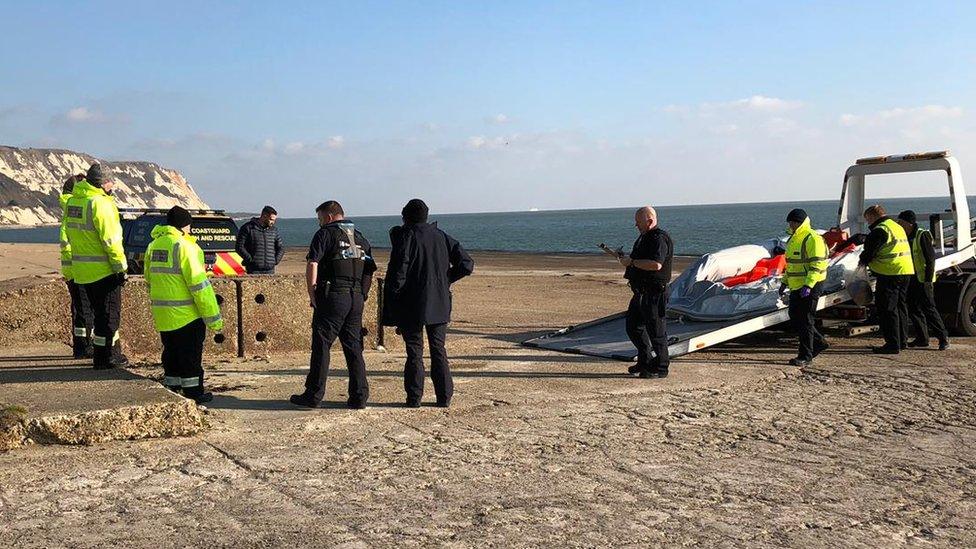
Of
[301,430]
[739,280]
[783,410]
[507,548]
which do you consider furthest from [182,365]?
[739,280]

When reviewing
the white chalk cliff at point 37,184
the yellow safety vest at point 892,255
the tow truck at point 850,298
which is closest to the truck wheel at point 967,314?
the tow truck at point 850,298

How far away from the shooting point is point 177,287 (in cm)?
750

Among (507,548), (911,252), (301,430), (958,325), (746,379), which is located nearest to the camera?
(507,548)

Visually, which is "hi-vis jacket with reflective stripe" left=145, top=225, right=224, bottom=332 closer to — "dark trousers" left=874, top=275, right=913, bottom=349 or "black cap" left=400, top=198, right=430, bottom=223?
"black cap" left=400, top=198, right=430, bottom=223

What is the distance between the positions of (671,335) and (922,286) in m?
3.30

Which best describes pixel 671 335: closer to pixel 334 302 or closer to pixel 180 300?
pixel 334 302

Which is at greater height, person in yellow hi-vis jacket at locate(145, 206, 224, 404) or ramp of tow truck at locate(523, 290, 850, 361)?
person in yellow hi-vis jacket at locate(145, 206, 224, 404)

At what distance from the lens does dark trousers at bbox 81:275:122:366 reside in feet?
27.1

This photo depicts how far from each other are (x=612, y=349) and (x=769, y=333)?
124 inches

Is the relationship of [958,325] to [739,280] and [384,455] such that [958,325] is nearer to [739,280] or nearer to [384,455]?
[739,280]

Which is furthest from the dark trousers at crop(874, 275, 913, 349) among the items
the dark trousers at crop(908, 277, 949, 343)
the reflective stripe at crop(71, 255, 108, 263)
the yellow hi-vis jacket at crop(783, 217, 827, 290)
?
the reflective stripe at crop(71, 255, 108, 263)

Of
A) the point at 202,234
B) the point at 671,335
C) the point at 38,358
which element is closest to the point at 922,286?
the point at 671,335

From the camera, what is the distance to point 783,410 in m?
7.73

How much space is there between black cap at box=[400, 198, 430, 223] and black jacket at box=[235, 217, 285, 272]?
15.6 ft
